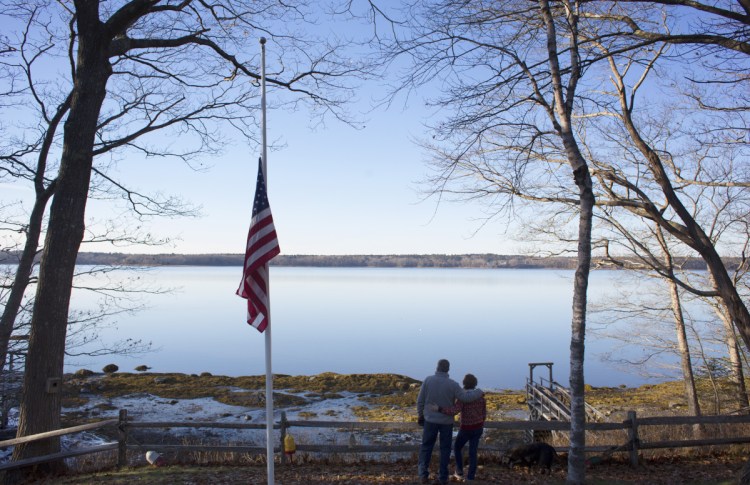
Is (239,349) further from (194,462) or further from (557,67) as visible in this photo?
(557,67)

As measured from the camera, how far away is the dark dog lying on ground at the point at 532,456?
10.2m

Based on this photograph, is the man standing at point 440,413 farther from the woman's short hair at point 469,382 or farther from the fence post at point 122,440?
the fence post at point 122,440

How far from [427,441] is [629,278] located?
17.9m

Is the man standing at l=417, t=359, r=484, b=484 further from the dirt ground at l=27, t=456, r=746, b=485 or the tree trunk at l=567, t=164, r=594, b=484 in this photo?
the tree trunk at l=567, t=164, r=594, b=484

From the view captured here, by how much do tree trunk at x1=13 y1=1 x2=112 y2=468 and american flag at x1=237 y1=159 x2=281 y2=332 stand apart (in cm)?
421

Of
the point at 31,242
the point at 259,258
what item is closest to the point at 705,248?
the point at 259,258

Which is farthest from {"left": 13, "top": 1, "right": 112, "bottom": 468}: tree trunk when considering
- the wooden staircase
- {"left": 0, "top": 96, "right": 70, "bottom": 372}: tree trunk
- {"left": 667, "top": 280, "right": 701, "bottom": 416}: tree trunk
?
{"left": 667, "top": 280, "right": 701, "bottom": 416}: tree trunk

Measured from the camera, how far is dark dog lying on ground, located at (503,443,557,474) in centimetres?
1025

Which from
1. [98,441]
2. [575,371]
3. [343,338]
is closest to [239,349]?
[343,338]

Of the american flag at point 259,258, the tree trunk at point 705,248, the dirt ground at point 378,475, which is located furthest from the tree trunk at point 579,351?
the tree trunk at point 705,248

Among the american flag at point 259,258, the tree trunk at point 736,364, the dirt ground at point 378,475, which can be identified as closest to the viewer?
the american flag at point 259,258

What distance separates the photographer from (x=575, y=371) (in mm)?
8375

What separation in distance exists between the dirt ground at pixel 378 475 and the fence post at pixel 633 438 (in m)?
0.16

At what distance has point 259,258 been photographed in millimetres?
7949
